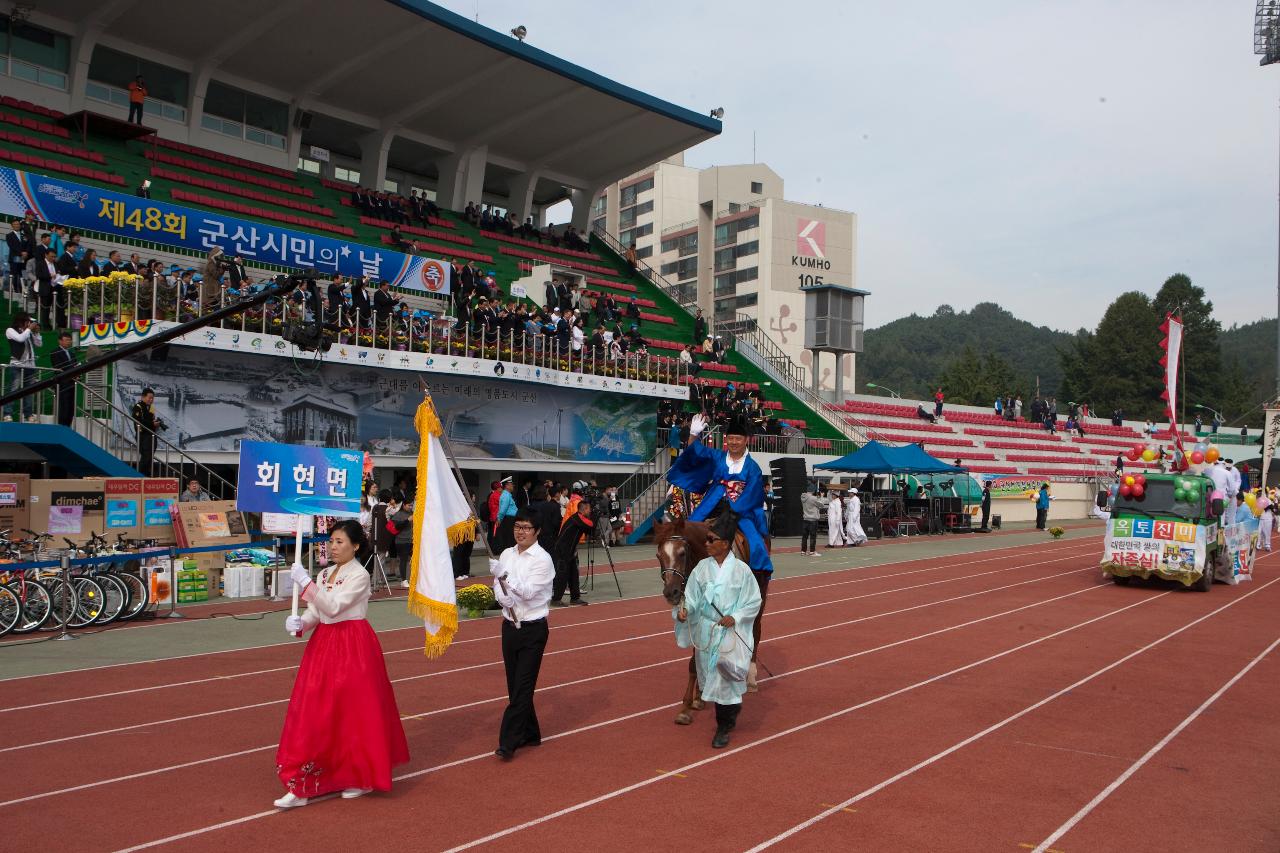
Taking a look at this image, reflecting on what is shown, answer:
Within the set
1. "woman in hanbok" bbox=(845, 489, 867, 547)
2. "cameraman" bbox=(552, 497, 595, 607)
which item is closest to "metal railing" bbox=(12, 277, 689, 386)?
"cameraman" bbox=(552, 497, 595, 607)

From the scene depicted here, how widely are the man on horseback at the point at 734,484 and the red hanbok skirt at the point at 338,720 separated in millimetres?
3299

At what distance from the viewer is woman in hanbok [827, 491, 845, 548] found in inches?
1126

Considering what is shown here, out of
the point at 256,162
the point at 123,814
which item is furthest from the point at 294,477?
the point at 256,162

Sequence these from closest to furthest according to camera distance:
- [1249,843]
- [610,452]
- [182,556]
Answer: [1249,843] < [182,556] < [610,452]

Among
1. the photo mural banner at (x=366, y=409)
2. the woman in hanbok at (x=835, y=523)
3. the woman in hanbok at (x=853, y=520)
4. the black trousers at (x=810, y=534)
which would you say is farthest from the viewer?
the woman in hanbok at (x=853, y=520)

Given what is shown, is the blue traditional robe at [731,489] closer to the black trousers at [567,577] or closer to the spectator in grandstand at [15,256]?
the black trousers at [567,577]

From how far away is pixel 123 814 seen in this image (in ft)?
20.5

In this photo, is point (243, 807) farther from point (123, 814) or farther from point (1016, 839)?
point (1016, 839)

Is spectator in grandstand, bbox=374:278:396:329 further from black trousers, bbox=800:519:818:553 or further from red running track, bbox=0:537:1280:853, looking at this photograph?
black trousers, bbox=800:519:818:553

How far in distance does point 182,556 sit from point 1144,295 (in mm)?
91984

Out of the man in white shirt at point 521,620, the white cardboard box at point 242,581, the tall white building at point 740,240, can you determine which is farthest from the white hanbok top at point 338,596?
the tall white building at point 740,240

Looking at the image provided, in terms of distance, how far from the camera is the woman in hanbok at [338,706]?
636cm

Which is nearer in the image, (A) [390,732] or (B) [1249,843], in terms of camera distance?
(B) [1249,843]

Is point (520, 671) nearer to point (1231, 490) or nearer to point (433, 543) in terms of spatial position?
point (433, 543)
